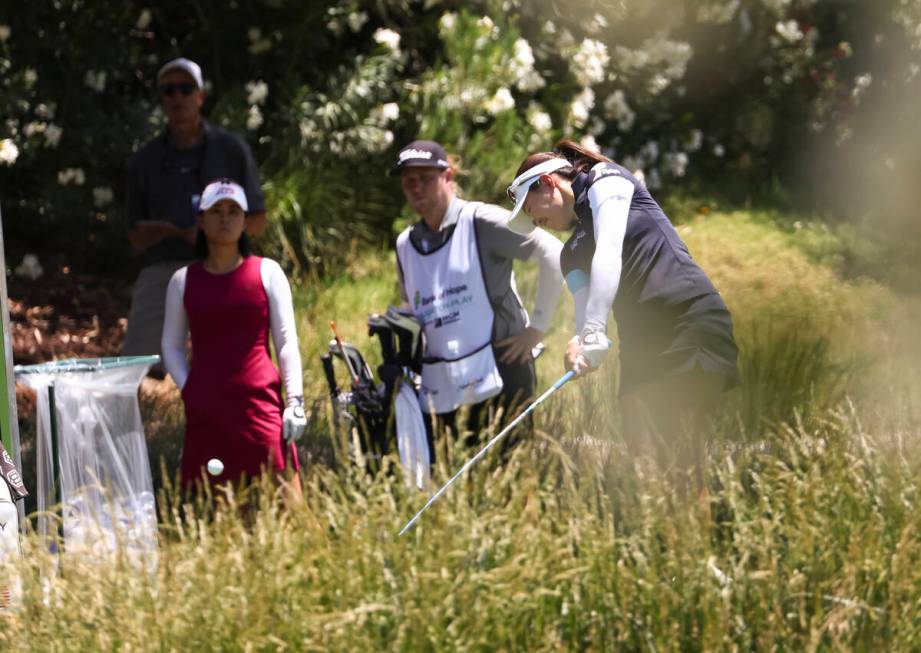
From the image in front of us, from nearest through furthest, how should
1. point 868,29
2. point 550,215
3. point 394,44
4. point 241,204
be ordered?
1. point 550,215
2. point 241,204
3. point 394,44
4. point 868,29

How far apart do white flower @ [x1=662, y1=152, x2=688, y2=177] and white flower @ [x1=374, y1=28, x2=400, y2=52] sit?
270 centimetres

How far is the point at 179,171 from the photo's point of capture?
7.09 m

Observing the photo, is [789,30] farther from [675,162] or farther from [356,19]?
[356,19]

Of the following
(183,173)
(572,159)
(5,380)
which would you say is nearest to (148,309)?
(183,173)

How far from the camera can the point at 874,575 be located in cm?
385

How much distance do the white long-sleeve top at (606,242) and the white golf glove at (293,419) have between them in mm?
1235

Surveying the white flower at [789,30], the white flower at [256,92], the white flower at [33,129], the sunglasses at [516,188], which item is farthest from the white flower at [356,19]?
the sunglasses at [516,188]

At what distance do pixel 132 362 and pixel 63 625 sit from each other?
Answer: 4.69ft

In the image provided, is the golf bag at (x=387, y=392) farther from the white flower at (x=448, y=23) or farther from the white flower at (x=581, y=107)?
the white flower at (x=581, y=107)

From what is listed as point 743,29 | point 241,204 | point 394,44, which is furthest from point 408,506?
point 743,29

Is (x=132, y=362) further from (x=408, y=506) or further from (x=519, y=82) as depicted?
(x=519, y=82)

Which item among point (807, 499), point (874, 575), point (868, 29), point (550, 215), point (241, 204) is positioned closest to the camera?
point (874, 575)

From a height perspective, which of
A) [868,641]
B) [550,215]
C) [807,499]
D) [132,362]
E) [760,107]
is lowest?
[868,641]

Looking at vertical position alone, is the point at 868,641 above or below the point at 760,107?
below
